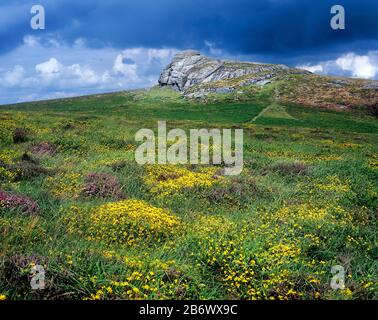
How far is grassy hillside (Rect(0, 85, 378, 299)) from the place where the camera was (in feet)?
26.5

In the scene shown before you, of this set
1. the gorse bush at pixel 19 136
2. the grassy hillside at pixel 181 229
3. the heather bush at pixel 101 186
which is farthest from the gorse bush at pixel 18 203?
the gorse bush at pixel 19 136

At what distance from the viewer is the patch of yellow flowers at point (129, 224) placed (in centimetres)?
1092

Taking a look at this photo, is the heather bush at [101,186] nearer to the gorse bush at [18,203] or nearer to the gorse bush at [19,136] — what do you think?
the gorse bush at [18,203]

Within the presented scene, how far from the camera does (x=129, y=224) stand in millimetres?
11688

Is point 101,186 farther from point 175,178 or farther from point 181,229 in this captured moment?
point 181,229

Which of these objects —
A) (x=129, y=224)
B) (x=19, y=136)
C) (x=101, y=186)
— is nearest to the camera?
(x=129, y=224)

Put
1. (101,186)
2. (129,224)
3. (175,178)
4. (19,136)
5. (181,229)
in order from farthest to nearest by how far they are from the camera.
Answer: (19,136), (175,178), (101,186), (181,229), (129,224)

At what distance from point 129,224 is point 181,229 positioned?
1.62 m

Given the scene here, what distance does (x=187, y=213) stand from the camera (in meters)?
14.1

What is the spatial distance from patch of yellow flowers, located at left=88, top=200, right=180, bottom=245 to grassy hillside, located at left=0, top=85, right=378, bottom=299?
0.12 ft

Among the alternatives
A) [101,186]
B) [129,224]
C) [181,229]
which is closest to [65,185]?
[101,186]

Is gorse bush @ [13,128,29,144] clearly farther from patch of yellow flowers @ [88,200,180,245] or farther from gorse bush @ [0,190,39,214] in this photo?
patch of yellow flowers @ [88,200,180,245]
